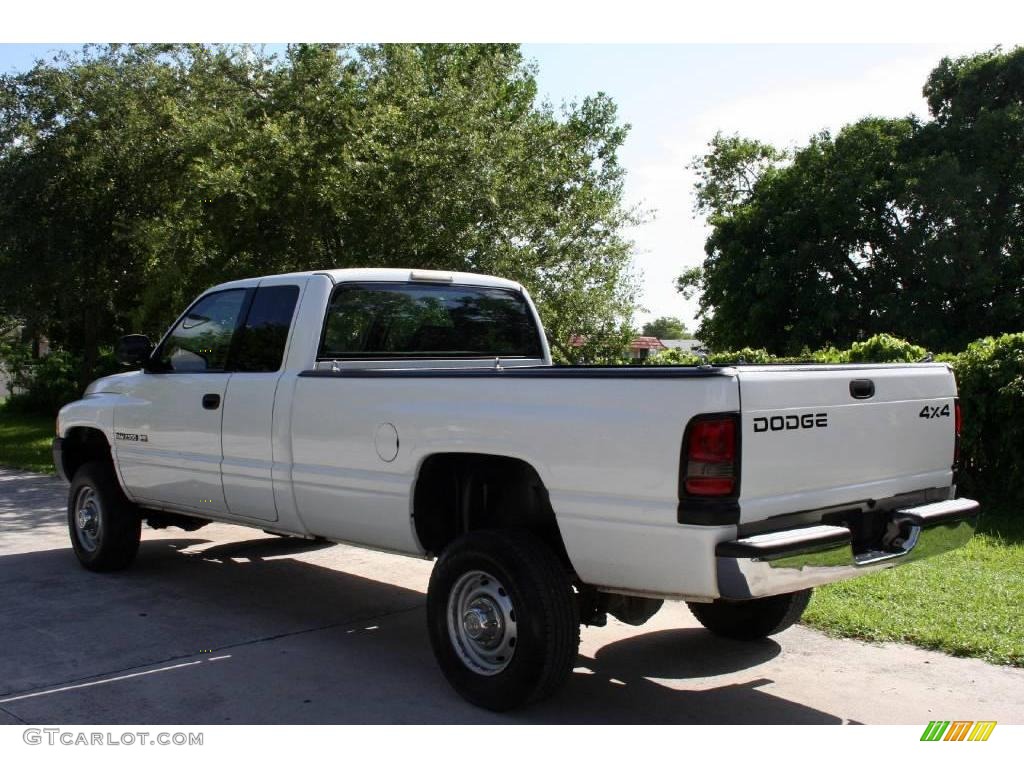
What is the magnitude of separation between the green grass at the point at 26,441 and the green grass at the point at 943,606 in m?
11.4

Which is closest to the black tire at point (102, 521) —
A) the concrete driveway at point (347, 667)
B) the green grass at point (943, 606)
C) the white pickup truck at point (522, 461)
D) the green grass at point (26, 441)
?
the concrete driveway at point (347, 667)

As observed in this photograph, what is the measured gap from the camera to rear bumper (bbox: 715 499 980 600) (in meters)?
3.94

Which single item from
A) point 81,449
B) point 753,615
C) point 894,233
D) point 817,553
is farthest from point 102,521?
point 894,233

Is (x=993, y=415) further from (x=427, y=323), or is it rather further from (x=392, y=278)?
(x=392, y=278)

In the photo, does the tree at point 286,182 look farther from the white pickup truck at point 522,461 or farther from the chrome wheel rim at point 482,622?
the chrome wheel rim at point 482,622

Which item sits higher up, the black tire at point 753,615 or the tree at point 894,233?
the tree at point 894,233

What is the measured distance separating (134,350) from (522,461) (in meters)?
3.39

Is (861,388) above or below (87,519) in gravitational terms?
above

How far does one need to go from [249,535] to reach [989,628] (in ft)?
19.5

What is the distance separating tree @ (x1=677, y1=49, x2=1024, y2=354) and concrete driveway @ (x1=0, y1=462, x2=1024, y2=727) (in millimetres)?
25996

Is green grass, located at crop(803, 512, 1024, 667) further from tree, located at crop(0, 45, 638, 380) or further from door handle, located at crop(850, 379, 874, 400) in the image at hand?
tree, located at crop(0, 45, 638, 380)

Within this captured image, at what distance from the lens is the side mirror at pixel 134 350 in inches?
268

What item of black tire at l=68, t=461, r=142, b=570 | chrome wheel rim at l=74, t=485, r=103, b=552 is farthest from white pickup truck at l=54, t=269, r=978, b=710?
chrome wheel rim at l=74, t=485, r=103, b=552

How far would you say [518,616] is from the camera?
14.7 feet
